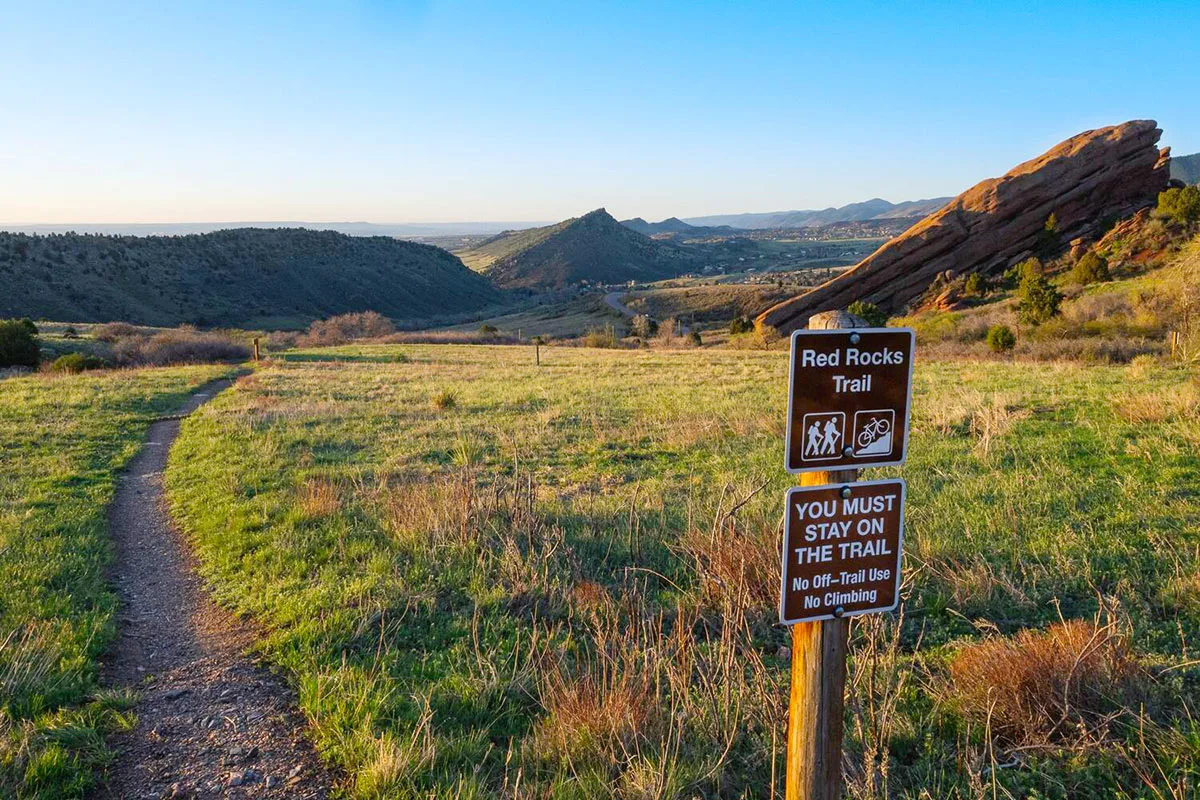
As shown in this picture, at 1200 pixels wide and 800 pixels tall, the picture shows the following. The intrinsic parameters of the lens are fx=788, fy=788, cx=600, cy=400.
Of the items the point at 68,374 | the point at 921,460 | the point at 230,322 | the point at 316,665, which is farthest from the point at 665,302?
the point at 316,665

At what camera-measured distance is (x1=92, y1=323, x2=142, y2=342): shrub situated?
39.5 metres

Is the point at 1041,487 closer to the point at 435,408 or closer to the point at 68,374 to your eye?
the point at 435,408

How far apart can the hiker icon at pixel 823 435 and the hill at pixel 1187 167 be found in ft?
681

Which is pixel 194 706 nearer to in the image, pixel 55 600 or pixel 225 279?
pixel 55 600

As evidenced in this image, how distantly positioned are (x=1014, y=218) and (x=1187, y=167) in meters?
170

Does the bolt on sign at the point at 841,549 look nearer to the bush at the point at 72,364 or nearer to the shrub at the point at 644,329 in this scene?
the bush at the point at 72,364

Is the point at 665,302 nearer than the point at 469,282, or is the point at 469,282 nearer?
the point at 665,302

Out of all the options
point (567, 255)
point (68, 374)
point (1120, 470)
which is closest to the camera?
point (1120, 470)

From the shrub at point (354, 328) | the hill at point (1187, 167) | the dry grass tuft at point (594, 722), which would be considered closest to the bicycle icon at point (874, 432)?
the dry grass tuft at point (594, 722)

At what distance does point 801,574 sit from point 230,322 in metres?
78.6

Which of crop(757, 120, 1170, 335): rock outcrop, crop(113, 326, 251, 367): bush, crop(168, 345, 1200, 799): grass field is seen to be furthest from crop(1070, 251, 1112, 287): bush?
crop(113, 326, 251, 367): bush

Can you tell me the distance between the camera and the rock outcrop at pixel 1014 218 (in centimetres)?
4672

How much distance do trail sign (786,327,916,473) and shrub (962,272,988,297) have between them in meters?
45.1

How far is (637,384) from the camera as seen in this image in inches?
832
